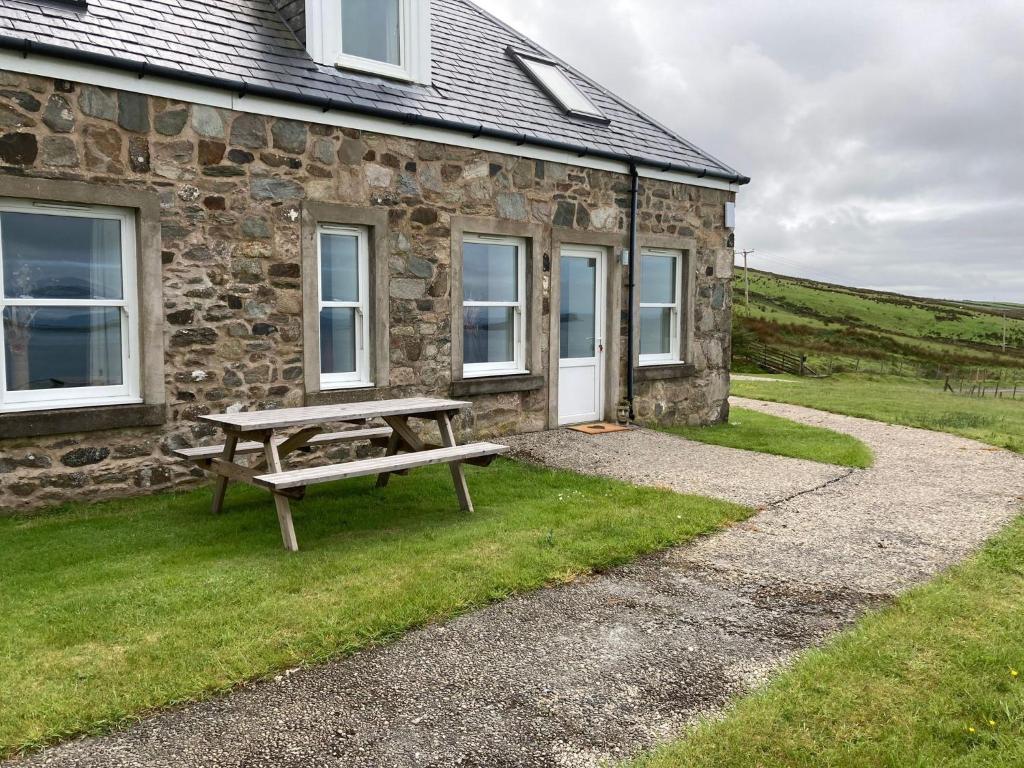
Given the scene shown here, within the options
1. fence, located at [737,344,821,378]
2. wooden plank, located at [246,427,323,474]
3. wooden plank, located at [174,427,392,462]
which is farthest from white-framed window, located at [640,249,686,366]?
fence, located at [737,344,821,378]

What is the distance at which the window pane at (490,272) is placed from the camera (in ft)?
30.7

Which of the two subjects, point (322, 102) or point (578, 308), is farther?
point (578, 308)

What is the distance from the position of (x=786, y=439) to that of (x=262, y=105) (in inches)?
303

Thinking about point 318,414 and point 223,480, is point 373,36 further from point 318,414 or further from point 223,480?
point 223,480

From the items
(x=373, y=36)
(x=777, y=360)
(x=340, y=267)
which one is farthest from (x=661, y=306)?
(x=777, y=360)

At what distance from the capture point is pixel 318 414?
19.8ft

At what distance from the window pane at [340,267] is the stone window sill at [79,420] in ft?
6.80

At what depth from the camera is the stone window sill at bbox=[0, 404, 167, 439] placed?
20.8 ft

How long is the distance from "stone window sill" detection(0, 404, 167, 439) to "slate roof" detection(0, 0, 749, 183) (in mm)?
2843

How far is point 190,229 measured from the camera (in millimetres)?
7129

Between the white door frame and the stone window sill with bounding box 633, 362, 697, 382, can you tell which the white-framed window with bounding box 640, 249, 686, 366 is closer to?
the stone window sill with bounding box 633, 362, 697, 382

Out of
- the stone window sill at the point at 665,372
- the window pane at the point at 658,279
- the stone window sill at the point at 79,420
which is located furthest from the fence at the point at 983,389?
the stone window sill at the point at 79,420

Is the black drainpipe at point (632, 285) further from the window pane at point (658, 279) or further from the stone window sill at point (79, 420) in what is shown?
the stone window sill at point (79, 420)

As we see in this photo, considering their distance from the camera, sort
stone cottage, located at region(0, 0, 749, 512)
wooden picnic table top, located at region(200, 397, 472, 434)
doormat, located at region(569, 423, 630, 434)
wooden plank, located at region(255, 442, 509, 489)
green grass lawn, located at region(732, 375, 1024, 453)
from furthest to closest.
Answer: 1. green grass lawn, located at region(732, 375, 1024, 453)
2. doormat, located at region(569, 423, 630, 434)
3. stone cottage, located at region(0, 0, 749, 512)
4. wooden picnic table top, located at region(200, 397, 472, 434)
5. wooden plank, located at region(255, 442, 509, 489)
